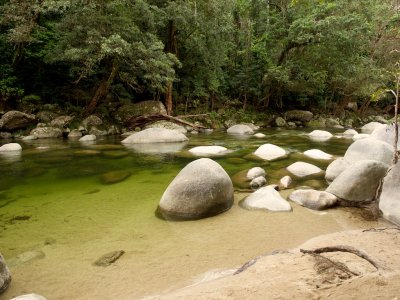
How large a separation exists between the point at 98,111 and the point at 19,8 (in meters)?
5.89

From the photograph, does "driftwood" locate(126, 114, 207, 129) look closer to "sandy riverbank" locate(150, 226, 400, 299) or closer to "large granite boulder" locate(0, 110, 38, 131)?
"large granite boulder" locate(0, 110, 38, 131)

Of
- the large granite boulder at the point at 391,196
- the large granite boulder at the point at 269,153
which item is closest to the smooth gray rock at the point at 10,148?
the large granite boulder at the point at 269,153

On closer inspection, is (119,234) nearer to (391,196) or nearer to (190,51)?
(391,196)

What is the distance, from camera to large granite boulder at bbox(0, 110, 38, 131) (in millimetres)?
14555

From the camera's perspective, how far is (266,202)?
16.1ft

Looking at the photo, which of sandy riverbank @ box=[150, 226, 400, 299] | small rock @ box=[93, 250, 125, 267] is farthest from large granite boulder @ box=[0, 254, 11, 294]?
sandy riverbank @ box=[150, 226, 400, 299]

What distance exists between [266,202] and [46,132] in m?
13.0

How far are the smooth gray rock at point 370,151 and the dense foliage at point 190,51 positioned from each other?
940cm

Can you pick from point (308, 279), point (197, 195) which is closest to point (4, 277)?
point (197, 195)

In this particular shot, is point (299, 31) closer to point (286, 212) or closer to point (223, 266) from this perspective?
point (286, 212)

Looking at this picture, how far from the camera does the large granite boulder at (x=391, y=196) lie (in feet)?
13.9

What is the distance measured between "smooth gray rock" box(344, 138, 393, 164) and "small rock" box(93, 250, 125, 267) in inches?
210

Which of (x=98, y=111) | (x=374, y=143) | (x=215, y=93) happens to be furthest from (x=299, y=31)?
(x=374, y=143)

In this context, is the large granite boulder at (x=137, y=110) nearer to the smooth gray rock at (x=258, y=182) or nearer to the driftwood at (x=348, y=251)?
the smooth gray rock at (x=258, y=182)
